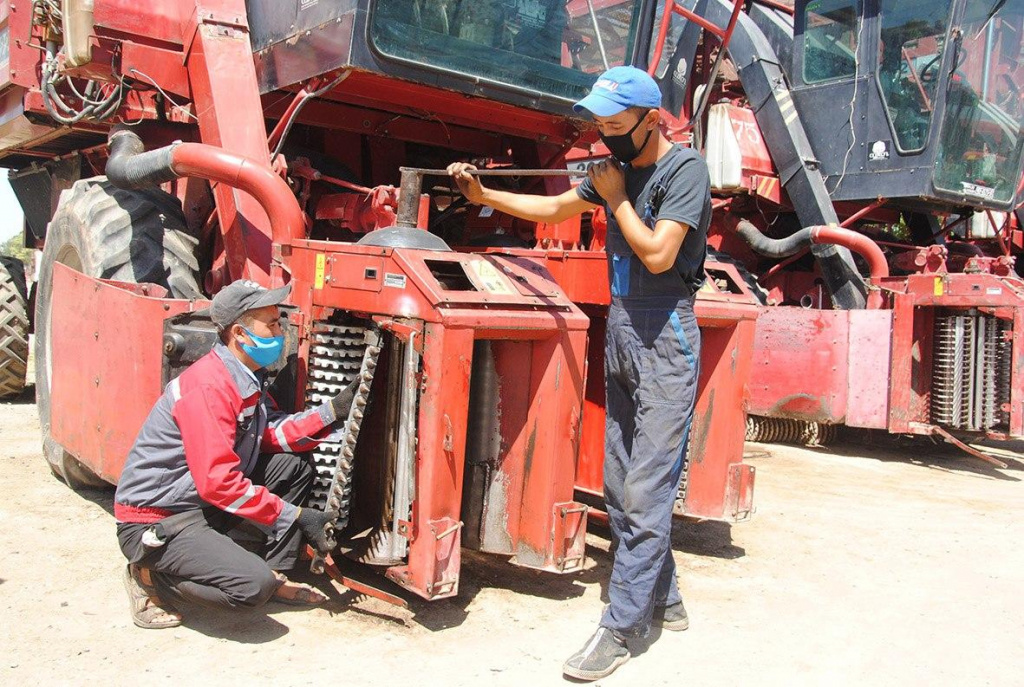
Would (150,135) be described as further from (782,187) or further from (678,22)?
(782,187)

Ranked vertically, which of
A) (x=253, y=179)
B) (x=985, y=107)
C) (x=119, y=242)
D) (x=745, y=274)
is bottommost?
(x=119, y=242)

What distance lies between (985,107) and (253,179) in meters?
6.35

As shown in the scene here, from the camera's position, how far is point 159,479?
320 cm

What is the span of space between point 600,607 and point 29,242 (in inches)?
275

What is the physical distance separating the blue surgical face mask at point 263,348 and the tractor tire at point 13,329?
4.42 metres

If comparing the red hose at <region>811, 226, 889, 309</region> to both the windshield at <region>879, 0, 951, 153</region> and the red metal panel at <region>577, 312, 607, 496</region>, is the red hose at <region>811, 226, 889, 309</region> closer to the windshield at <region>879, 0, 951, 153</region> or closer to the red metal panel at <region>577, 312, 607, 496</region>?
the windshield at <region>879, 0, 951, 153</region>

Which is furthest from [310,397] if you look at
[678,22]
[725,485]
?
[678,22]

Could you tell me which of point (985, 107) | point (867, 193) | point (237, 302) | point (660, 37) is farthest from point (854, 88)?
point (237, 302)

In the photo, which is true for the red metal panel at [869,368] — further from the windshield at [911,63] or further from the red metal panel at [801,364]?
the windshield at [911,63]

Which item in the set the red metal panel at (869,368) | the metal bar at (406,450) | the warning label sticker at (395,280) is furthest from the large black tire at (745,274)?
the metal bar at (406,450)

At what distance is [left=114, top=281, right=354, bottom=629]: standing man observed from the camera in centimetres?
313

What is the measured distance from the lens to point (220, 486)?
3.08m

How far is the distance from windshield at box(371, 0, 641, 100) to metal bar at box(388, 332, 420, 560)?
62.5 inches

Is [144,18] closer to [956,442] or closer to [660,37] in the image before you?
[660,37]
